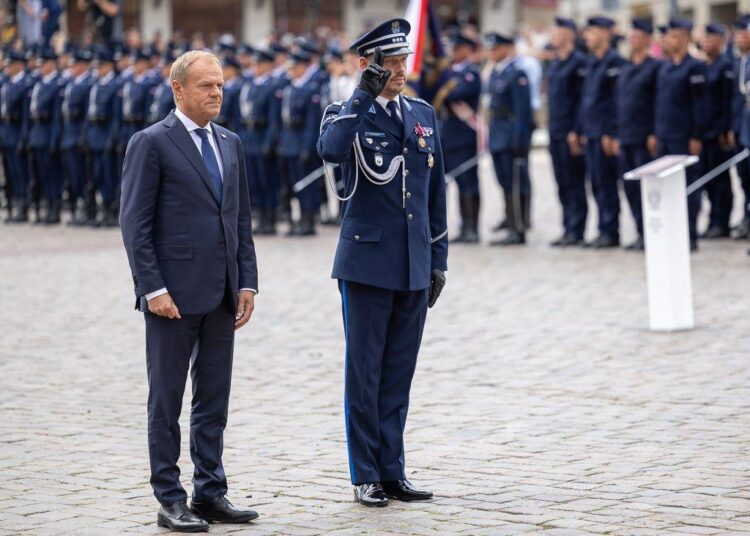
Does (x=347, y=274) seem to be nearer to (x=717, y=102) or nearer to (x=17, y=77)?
(x=717, y=102)

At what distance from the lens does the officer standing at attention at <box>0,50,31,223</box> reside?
22516mm

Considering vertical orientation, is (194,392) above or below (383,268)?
below

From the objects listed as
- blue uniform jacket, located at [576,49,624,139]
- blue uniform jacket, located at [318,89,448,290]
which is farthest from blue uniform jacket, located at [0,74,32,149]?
blue uniform jacket, located at [318,89,448,290]

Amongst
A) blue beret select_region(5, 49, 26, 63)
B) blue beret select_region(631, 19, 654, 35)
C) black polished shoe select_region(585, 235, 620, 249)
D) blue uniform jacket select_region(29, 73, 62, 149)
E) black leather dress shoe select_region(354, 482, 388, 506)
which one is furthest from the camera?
blue beret select_region(5, 49, 26, 63)

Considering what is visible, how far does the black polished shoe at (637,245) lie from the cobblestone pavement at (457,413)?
144cm

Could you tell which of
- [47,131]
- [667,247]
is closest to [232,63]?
[47,131]

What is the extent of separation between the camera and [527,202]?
58.0 feet

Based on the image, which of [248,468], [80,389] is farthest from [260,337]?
[248,468]

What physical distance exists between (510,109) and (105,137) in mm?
6498

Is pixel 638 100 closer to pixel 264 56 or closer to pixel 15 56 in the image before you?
pixel 264 56

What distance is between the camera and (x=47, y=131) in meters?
22.2

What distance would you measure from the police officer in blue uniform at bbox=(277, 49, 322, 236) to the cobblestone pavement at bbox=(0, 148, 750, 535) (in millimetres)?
4495

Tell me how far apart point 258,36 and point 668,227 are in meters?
42.5

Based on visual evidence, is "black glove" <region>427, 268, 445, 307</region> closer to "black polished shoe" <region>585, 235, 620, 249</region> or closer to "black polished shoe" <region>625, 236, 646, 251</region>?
"black polished shoe" <region>625, 236, 646, 251</region>
